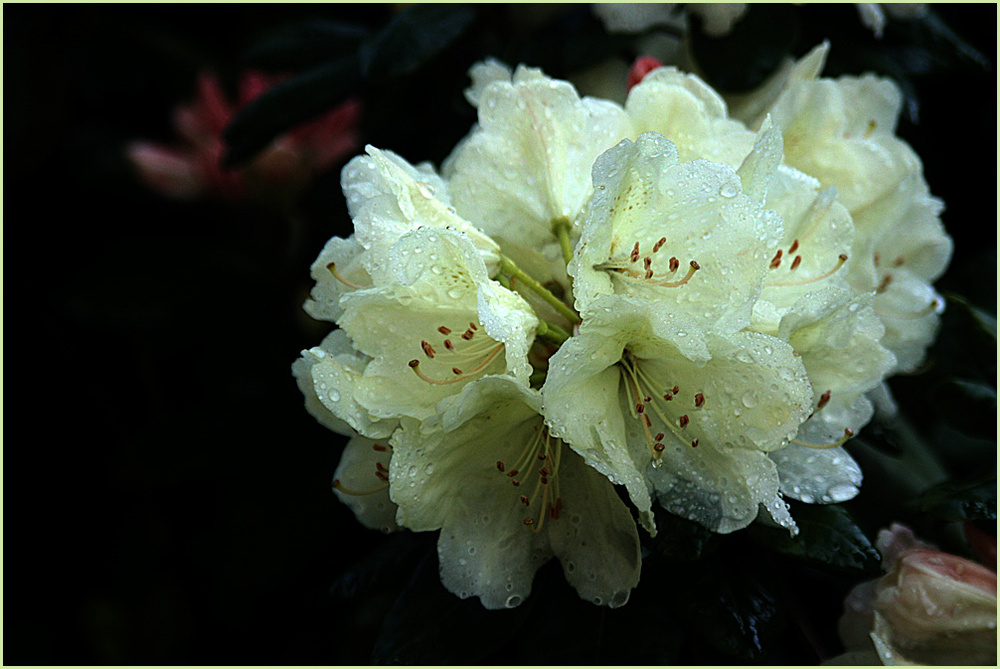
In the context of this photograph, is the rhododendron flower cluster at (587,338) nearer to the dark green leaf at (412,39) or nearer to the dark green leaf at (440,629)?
the dark green leaf at (440,629)

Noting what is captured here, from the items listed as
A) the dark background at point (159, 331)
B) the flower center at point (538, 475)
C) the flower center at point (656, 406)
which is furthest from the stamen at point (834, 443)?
the dark background at point (159, 331)

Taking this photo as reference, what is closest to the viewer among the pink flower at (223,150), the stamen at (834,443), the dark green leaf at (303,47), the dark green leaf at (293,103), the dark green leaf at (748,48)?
the stamen at (834,443)

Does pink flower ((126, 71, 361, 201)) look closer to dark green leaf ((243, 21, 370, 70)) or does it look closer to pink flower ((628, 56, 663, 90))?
dark green leaf ((243, 21, 370, 70))

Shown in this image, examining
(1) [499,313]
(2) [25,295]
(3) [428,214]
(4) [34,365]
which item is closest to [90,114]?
(2) [25,295]

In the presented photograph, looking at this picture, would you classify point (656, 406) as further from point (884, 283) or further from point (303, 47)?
point (303, 47)

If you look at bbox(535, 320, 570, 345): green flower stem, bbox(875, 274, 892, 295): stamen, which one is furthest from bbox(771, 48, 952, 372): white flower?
bbox(535, 320, 570, 345): green flower stem
